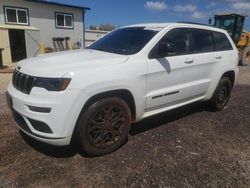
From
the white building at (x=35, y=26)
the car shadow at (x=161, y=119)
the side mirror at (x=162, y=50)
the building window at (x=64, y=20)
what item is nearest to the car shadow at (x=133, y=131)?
the car shadow at (x=161, y=119)

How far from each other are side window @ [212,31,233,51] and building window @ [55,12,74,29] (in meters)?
16.2

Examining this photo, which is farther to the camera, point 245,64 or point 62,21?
point 62,21

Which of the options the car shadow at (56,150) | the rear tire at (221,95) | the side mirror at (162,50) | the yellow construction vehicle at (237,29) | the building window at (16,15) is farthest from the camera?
the building window at (16,15)

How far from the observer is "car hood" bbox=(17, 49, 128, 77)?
10.5 ft

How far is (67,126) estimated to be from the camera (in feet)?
10.5

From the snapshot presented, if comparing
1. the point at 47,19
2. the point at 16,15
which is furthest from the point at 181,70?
the point at 47,19

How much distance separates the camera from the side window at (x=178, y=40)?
14.3 ft

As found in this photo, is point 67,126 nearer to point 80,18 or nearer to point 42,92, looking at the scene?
point 42,92

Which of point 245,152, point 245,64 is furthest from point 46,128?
point 245,64

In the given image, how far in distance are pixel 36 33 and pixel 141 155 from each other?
→ 52.1 ft

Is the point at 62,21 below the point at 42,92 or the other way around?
the other way around

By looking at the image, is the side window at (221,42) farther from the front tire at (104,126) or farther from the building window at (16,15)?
the building window at (16,15)

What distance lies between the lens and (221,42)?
5.57 metres

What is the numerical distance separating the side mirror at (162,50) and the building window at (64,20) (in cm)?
1713
